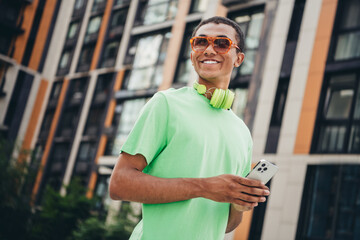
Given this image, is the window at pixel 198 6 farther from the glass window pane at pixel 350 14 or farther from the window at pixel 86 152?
the window at pixel 86 152

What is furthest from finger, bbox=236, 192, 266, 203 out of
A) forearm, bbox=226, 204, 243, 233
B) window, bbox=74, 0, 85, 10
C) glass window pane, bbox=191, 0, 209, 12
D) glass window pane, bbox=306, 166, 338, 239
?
window, bbox=74, 0, 85, 10

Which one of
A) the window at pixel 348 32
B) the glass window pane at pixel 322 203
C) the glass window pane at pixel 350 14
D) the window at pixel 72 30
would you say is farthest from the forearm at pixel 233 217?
the window at pixel 72 30

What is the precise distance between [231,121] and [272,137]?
717 inches

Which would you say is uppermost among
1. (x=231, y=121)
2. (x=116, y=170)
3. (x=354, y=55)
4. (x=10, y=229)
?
(x=354, y=55)

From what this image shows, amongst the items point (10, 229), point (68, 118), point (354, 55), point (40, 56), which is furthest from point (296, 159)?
point (40, 56)

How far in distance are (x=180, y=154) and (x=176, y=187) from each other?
160 millimetres

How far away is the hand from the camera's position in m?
1.86

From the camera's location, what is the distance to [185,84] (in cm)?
2650

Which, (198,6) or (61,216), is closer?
(61,216)

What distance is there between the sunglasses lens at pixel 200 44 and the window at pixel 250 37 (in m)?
19.9

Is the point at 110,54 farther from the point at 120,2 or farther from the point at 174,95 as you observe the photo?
the point at 174,95

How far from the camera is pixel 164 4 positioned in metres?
30.7

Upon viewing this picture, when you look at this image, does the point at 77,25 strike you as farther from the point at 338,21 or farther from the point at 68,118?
the point at 338,21

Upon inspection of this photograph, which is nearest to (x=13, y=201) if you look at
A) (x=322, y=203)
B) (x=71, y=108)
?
(x=71, y=108)
